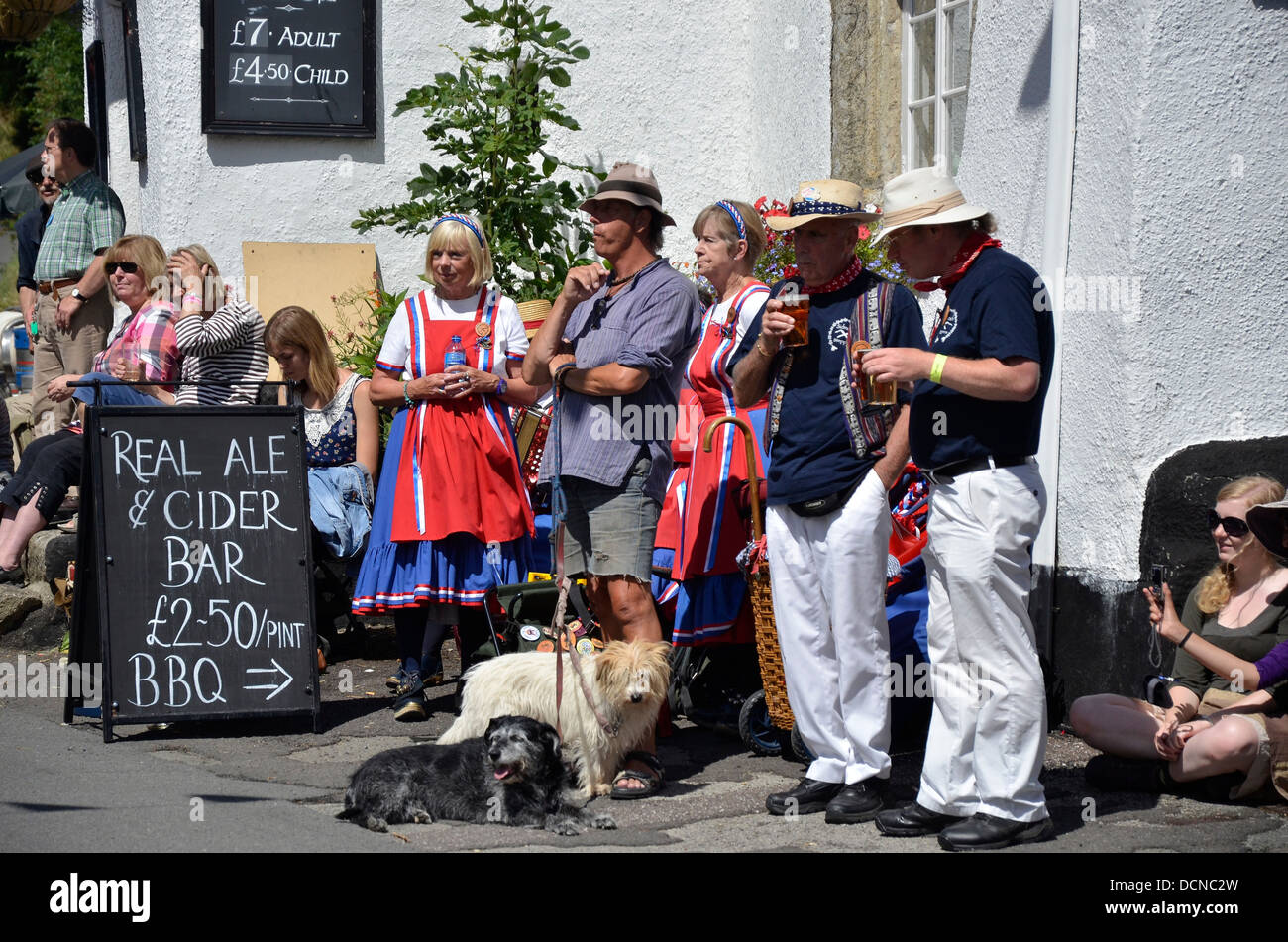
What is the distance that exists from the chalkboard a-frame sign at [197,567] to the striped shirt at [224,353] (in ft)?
4.08

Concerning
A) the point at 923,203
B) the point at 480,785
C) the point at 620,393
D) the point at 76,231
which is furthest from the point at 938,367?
the point at 76,231

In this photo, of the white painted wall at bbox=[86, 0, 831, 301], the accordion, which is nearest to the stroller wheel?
the accordion

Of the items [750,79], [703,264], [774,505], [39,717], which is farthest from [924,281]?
[750,79]

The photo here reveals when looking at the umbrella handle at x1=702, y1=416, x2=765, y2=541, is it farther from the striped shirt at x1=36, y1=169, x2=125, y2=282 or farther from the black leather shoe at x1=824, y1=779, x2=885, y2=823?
the striped shirt at x1=36, y1=169, x2=125, y2=282

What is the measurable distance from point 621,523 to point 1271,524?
2317 millimetres

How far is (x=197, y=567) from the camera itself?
6.62 meters

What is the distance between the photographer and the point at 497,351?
22.7ft

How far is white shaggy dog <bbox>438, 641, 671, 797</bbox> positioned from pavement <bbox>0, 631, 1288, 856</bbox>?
0.68ft

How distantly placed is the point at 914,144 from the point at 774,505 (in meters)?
4.16

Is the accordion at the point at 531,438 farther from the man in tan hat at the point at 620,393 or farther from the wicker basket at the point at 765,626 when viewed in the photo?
the wicker basket at the point at 765,626

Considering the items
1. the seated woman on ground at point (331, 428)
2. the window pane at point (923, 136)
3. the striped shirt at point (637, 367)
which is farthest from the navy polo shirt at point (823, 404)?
the window pane at point (923, 136)

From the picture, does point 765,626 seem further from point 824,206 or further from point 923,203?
point 923,203

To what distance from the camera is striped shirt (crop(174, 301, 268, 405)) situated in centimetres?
792

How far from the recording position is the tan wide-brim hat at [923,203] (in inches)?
184
